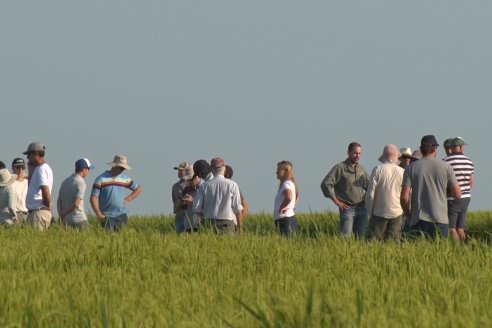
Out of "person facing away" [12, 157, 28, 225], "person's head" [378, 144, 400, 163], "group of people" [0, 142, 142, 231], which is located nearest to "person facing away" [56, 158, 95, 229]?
"group of people" [0, 142, 142, 231]

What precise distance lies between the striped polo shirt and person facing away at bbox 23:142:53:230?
584 centimetres

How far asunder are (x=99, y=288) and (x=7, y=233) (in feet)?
22.2

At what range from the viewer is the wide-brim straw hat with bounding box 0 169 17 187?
15.7m

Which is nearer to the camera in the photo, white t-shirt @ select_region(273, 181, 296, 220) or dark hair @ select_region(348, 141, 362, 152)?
white t-shirt @ select_region(273, 181, 296, 220)

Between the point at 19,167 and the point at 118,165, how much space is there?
1739 mm

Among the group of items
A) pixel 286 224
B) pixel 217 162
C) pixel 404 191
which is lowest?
pixel 286 224

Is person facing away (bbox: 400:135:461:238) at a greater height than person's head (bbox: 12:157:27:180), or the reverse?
person's head (bbox: 12:157:27:180)

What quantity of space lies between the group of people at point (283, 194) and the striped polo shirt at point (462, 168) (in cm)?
1

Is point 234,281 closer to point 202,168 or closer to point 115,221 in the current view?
point 202,168

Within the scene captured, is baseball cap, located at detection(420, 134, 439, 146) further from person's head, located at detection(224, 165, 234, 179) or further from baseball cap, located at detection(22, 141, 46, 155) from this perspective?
baseball cap, located at detection(22, 141, 46, 155)

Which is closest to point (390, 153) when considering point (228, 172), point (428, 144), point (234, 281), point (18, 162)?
point (428, 144)

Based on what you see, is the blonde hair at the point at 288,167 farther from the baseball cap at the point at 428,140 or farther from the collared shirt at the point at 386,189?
the baseball cap at the point at 428,140

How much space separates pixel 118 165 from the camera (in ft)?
49.3

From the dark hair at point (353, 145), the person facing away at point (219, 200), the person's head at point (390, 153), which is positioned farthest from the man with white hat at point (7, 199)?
the person's head at point (390, 153)
